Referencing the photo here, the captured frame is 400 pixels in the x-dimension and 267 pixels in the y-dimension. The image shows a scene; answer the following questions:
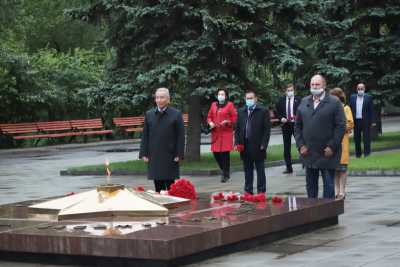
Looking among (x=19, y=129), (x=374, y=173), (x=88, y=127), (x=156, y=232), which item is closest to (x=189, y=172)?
(x=374, y=173)

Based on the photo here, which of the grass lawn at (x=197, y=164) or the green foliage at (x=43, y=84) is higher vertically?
the green foliage at (x=43, y=84)

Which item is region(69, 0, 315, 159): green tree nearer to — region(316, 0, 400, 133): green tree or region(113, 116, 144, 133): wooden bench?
region(316, 0, 400, 133): green tree

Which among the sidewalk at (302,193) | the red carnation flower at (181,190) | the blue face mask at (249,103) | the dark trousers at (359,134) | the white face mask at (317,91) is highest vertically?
the white face mask at (317,91)

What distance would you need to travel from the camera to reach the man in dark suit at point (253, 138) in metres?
15.0

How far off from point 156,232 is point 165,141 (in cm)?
357

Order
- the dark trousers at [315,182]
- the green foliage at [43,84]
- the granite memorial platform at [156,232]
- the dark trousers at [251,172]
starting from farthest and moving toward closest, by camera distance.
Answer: the green foliage at [43,84]
the dark trousers at [251,172]
the dark trousers at [315,182]
the granite memorial platform at [156,232]

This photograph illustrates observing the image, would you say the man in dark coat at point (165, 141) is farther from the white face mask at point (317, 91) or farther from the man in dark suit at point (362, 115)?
the man in dark suit at point (362, 115)

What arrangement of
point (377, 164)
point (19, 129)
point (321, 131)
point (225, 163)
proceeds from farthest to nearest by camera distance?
1. point (19, 129)
2. point (377, 164)
3. point (225, 163)
4. point (321, 131)

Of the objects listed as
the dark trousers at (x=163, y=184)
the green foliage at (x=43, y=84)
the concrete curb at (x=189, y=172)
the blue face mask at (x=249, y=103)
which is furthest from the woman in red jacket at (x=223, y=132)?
the green foliage at (x=43, y=84)

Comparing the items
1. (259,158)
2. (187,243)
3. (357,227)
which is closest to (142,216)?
(187,243)

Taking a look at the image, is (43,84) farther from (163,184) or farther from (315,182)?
(315,182)

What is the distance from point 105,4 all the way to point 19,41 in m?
30.5

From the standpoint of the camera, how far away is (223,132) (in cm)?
1873

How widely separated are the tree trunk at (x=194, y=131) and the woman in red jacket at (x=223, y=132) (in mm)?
4126
